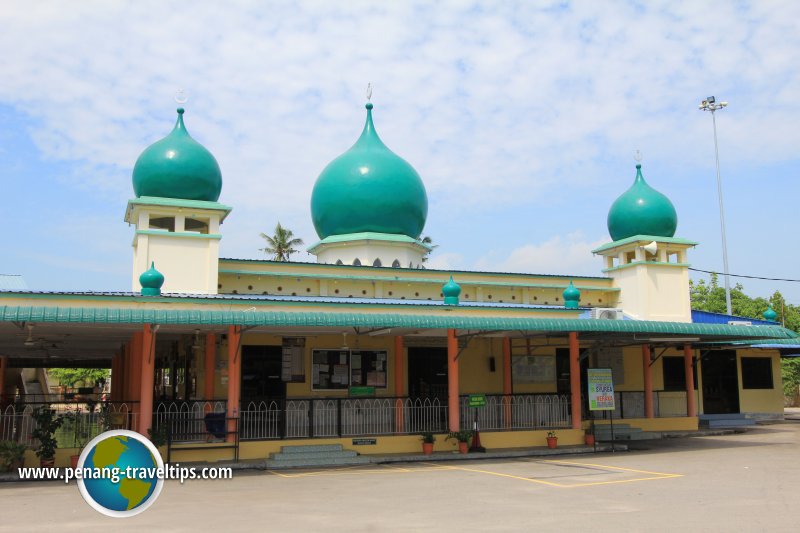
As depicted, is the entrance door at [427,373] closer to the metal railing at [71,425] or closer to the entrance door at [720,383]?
the metal railing at [71,425]

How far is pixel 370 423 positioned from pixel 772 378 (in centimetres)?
1767

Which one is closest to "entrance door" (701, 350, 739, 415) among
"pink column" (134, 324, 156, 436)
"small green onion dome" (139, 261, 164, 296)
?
"small green onion dome" (139, 261, 164, 296)

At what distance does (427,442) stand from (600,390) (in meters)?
4.26

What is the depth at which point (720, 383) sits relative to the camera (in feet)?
86.1

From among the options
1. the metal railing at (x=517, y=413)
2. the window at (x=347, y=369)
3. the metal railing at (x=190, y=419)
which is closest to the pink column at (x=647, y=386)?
the metal railing at (x=517, y=413)

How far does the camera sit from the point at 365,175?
Result: 74.6ft

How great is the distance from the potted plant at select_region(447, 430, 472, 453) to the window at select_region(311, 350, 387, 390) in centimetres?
311

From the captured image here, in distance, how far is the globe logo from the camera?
30.9 ft

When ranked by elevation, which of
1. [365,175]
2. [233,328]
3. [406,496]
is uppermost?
[365,175]

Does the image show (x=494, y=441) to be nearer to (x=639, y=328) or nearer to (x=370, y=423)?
(x=370, y=423)

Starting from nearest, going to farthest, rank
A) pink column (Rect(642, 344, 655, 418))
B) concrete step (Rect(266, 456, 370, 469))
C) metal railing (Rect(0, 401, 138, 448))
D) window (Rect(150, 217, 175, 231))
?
metal railing (Rect(0, 401, 138, 448)) → concrete step (Rect(266, 456, 370, 469)) → window (Rect(150, 217, 175, 231)) → pink column (Rect(642, 344, 655, 418))

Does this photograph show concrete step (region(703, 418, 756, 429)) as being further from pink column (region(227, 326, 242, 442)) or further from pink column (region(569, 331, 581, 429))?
pink column (region(227, 326, 242, 442))

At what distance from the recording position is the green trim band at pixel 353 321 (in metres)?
12.7

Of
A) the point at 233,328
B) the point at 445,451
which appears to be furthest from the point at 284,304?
the point at 445,451
